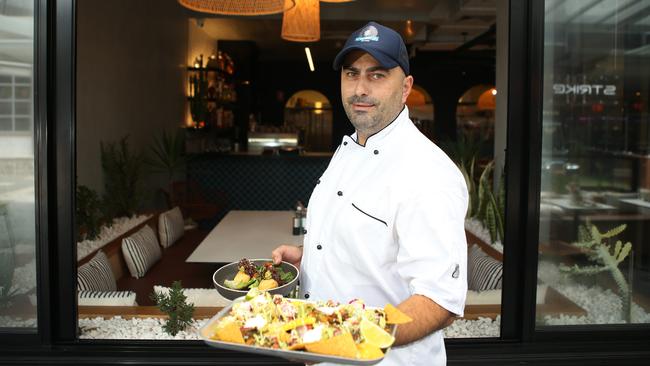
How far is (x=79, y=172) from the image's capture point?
16.1ft

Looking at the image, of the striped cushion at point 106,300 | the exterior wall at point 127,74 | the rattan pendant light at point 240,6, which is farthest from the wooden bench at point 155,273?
the rattan pendant light at point 240,6

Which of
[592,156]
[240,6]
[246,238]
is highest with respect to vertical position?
[240,6]

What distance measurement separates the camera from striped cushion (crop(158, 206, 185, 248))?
5.30 meters

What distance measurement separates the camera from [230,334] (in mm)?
1218

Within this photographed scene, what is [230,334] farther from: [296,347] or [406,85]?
[406,85]

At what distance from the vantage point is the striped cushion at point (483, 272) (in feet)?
11.3

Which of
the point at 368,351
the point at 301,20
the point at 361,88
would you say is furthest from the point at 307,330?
the point at 301,20

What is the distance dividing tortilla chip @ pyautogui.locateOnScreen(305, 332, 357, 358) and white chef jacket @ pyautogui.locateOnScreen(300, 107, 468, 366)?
0.31 meters

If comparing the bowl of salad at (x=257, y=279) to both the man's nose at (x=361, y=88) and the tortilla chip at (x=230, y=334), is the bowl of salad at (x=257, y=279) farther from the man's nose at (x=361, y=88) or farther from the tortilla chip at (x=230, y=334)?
the man's nose at (x=361, y=88)

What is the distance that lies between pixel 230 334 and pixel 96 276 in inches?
99.0

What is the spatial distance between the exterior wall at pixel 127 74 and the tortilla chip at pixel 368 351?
157 inches

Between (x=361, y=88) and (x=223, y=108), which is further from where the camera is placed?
(x=223, y=108)

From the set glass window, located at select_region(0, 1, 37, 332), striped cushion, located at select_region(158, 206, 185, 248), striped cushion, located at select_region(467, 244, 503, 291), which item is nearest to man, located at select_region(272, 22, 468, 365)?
glass window, located at select_region(0, 1, 37, 332)

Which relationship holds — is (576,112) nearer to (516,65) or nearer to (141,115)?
(516,65)
